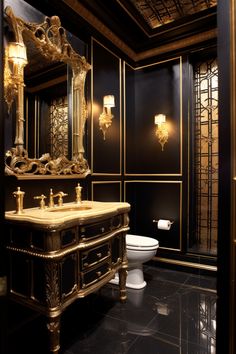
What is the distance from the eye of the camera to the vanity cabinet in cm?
154

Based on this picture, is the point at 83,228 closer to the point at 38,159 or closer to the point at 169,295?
the point at 38,159

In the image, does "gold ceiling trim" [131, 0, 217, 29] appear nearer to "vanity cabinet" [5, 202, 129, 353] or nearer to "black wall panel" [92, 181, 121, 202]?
"black wall panel" [92, 181, 121, 202]

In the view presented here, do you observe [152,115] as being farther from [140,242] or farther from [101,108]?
[140,242]

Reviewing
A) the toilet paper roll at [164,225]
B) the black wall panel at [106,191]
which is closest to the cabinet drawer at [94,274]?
the black wall panel at [106,191]

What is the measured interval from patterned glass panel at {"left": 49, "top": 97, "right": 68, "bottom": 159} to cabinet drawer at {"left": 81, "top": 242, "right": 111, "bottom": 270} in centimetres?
95

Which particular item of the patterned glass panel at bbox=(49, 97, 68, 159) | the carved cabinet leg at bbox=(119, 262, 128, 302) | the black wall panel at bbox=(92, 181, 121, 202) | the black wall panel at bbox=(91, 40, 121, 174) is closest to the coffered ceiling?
the black wall panel at bbox=(91, 40, 121, 174)

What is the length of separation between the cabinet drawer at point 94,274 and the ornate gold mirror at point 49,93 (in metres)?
0.91

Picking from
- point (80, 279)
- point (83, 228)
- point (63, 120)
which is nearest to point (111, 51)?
point (63, 120)

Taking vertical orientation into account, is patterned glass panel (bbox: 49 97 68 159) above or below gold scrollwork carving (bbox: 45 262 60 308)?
above

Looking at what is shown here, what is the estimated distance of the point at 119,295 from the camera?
8.00 ft

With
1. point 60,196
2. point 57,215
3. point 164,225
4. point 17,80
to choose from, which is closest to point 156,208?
point 164,225

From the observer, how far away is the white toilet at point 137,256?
251cm

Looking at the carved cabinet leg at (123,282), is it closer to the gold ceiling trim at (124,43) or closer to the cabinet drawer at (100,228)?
the cabinet drawer at (100,228)

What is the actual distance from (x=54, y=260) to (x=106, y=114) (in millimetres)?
1849
